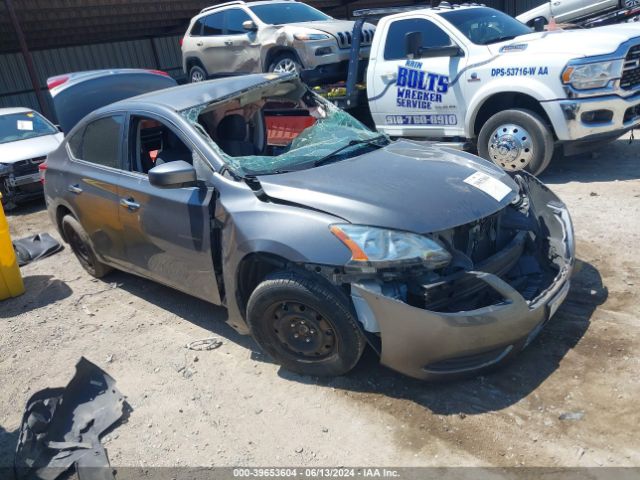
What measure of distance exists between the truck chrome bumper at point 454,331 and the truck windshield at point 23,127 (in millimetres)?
8421

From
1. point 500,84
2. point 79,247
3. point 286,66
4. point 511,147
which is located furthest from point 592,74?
point 79,247

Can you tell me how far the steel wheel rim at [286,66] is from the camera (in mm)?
→ 9547

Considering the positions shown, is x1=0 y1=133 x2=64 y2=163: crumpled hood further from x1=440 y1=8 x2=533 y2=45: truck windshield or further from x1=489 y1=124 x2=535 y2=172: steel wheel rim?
x1=489 y1=124 x2=535 y2=172: steel wheel rim

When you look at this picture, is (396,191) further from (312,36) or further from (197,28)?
(197,28)

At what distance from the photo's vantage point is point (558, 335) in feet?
11.5

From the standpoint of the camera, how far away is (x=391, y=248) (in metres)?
2.89

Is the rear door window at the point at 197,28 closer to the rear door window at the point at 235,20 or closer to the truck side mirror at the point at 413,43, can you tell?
the rear door window at the point at 235,20

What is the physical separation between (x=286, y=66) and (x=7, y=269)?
609 centimetres

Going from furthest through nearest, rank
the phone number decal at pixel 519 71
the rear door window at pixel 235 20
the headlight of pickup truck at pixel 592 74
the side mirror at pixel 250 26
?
1. the rear door window at pixel 235 20
2. the side mirror at pixel 250 26
3. the phone number decal at pixel 519 71
4. the headlight of pickup truck at pixel 592 74

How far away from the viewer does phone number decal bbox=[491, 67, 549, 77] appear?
607 cm

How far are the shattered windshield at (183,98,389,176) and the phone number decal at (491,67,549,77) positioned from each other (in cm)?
259

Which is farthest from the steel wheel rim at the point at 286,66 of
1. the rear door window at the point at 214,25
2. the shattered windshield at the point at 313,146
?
the shattered windshield at the point at 313,146

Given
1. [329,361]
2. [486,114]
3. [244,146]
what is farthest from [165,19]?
[329,361]

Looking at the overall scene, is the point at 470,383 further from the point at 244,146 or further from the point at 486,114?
the point at 486,114
